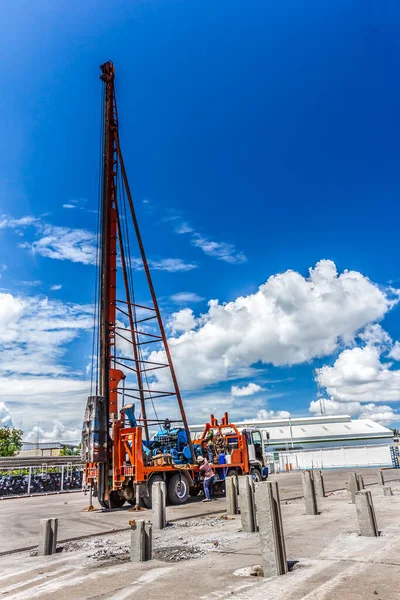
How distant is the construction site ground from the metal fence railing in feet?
49.2

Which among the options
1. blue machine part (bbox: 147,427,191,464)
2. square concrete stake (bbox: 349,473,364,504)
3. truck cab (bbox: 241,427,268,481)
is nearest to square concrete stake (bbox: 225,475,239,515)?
square concrete stake (bbox: 349,473,364,504)

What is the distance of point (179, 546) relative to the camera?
28.0ft

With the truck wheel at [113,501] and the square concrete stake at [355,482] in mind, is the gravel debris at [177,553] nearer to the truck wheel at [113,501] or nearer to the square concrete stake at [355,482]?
the square concrete stake at [355,482]

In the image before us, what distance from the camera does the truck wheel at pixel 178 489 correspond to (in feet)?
54.6

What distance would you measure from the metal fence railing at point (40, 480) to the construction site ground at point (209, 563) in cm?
1500

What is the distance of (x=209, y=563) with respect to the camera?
23.1 ft

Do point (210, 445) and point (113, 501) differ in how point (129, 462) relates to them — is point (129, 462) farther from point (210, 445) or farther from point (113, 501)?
point (210, 445)

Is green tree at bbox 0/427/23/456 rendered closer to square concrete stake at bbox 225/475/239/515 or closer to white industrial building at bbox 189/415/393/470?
white industrial building at bbox 189/415/393/470

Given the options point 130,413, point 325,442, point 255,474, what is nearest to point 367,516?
point 130,413

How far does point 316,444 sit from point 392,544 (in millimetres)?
55752

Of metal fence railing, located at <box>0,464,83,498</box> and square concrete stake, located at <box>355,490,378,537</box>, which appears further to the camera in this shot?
metal fence railing, located at <box>0,464,83,498</box>

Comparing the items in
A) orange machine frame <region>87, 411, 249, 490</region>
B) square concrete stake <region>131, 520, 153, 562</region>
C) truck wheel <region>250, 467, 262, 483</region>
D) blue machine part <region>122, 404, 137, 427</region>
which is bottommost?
square concrete stake <region>131, 520, 153, 562</region>

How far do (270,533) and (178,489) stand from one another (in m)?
11.8

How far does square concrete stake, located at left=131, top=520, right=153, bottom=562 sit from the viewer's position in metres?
7.30
